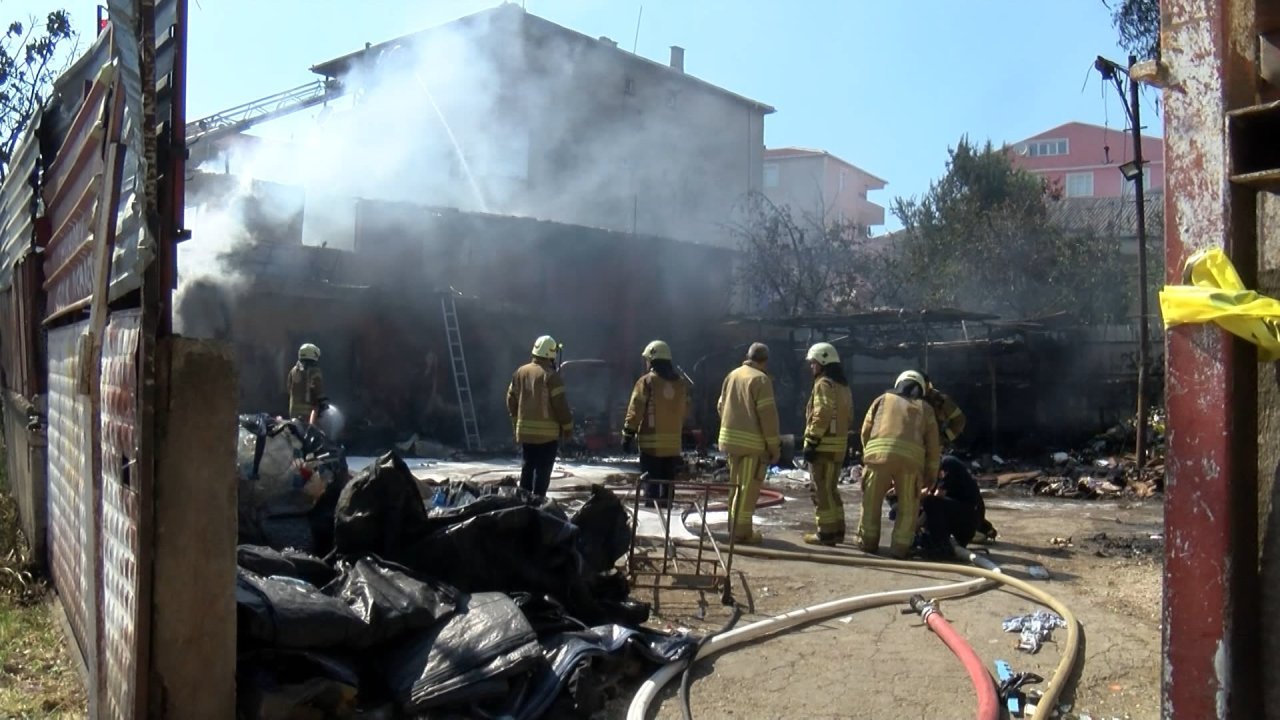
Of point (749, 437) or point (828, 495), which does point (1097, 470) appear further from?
point (749, 437)

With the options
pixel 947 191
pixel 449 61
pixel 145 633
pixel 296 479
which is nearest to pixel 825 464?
pixel 296 479

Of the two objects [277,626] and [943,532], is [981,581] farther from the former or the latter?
[277,626]

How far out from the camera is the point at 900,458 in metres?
8.11

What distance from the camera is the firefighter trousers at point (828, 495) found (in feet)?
29.6

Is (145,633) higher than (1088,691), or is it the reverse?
(145,633)

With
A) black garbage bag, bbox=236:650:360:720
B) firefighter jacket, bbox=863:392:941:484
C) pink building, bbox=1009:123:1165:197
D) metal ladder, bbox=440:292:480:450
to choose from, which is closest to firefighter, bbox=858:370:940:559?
firefighter jacket, bbox=863:392:941:484

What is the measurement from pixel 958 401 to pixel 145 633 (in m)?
18.0

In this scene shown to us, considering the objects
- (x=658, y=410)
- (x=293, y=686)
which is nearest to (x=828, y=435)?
(x=658, y=410)

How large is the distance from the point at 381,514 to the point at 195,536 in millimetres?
1579

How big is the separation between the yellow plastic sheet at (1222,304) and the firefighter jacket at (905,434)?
564 cm

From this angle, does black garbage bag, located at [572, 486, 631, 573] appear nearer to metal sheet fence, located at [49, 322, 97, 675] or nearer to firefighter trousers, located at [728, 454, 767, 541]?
firefighter trousers, located at [728, 454, 767, 541]

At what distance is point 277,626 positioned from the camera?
3.98 metres

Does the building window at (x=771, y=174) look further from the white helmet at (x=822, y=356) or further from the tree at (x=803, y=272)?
the white helmet at (x=822, y=356)

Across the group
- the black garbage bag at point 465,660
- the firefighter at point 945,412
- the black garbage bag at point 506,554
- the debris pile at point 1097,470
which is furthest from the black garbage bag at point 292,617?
the debris pile at point 1097,470
